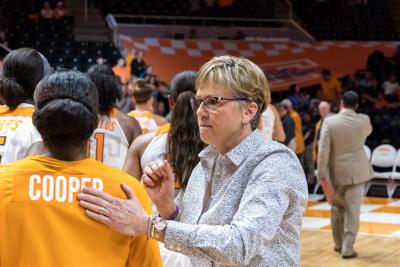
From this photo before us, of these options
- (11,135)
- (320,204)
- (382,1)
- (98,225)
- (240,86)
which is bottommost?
(320,204)

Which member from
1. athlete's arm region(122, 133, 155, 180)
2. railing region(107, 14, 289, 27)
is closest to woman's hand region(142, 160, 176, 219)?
athlete's arm region(122, 133, 155, 180)

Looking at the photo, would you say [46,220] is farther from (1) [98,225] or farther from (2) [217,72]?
(2) [217,72]

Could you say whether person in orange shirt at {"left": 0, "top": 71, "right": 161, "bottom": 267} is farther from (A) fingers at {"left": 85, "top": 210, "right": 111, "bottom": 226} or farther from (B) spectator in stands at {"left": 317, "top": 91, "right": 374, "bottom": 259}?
(B) spectator in stands at {"left": 317, "top": 91, "right": 374, "bottom": 259}

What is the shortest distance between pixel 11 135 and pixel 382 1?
19503mm

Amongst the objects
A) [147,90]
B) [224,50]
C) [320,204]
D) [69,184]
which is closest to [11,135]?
[69,184]

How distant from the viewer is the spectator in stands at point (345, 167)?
738 centimetres

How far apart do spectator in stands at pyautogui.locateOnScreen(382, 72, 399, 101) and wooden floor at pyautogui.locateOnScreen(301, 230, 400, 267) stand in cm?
763

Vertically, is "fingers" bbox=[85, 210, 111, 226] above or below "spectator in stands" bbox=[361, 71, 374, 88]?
above

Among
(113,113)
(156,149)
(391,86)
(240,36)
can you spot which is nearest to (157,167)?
(156,149)

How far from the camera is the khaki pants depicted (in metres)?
7.34

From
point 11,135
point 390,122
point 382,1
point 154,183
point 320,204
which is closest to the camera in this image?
point 154,183

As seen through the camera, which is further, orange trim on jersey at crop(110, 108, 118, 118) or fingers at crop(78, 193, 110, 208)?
orange trim on jersey at crop(110, 108, 118, 118)

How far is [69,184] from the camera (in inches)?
79.1

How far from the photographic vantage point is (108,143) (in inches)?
170
